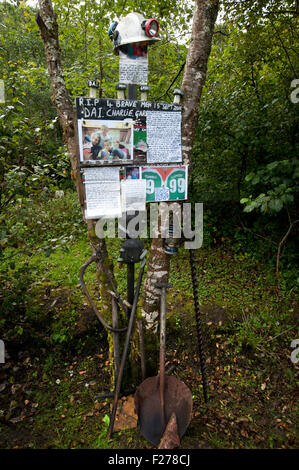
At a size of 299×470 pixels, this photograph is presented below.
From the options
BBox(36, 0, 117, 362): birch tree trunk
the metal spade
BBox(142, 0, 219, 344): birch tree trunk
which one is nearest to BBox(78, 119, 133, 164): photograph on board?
BBox(36, 0, 117, 362): birch tree trunk

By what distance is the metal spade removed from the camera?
2.01 m

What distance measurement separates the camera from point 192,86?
2.12 metres

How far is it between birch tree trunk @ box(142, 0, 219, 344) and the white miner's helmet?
40 cm

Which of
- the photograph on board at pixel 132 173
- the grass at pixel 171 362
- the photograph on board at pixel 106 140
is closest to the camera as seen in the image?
the photograph on board at pixel 106 140

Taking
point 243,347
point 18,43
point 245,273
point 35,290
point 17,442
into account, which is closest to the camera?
point 17,442

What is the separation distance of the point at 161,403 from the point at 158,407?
0.16ft

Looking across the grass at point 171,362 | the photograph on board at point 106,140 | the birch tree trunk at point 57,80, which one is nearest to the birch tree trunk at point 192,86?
the photograph on board at point 106,140

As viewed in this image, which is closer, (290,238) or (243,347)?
(243,347)

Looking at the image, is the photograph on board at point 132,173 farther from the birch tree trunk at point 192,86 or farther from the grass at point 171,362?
the grass at point 171,362

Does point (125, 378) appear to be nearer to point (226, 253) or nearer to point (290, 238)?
point (226, 253)

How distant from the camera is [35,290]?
3564 mm

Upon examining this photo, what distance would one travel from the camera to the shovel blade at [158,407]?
201 centimetres

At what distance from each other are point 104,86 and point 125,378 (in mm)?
4432

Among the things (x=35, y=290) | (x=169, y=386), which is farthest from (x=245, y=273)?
(x=35, y=290)
